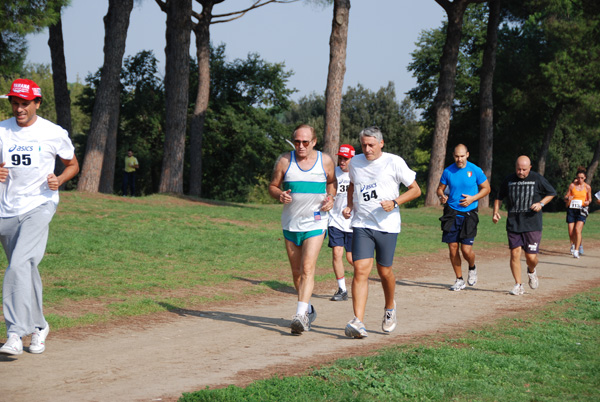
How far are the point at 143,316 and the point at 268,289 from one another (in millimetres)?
2895

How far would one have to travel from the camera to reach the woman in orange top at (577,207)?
17.5m

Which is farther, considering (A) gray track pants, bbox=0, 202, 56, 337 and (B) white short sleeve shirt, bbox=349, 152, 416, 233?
(B) white short sleeve shirt, bbox=349, 152, 416, 233

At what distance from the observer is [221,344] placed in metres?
6.92

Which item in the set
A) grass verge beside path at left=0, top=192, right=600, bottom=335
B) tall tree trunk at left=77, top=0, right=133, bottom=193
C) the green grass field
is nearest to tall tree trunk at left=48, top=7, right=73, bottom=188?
tall tree trunk at left=77, top=0, right=133, bottom=193

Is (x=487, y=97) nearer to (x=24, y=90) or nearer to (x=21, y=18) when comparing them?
(x=21, y=18)

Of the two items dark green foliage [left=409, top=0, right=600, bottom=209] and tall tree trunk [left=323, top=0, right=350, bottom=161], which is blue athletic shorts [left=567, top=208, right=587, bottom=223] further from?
dark green foliage [left=409, top=0, right=600, bottom=209]

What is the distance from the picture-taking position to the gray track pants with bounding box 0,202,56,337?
20.0 feet

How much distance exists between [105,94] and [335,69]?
298 inches

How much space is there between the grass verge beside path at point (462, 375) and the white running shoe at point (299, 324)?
1046mm

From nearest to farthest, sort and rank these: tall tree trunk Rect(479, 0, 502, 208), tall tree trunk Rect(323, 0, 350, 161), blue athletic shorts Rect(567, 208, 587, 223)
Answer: blue athletic shorts Rect(567, 208, 587, 223) → tall tree trunk Rect(323, 0, 350, 161) → tall tree trunk Rect(479, 0, 502, 208)

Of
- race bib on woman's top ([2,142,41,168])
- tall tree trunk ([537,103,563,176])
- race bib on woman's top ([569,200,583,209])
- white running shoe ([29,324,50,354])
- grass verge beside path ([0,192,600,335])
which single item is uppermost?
tall tree trunk ([537,103,563,176])

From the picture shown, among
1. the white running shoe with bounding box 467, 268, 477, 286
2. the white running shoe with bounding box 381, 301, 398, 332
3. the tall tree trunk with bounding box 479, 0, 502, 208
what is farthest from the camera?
the tall tree trunk with bounding box 479, 0, 502, 208

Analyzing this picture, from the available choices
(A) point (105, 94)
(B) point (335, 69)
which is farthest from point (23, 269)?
(B) point (335, 69)

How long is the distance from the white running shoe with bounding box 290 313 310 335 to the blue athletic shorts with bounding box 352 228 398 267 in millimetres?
805
